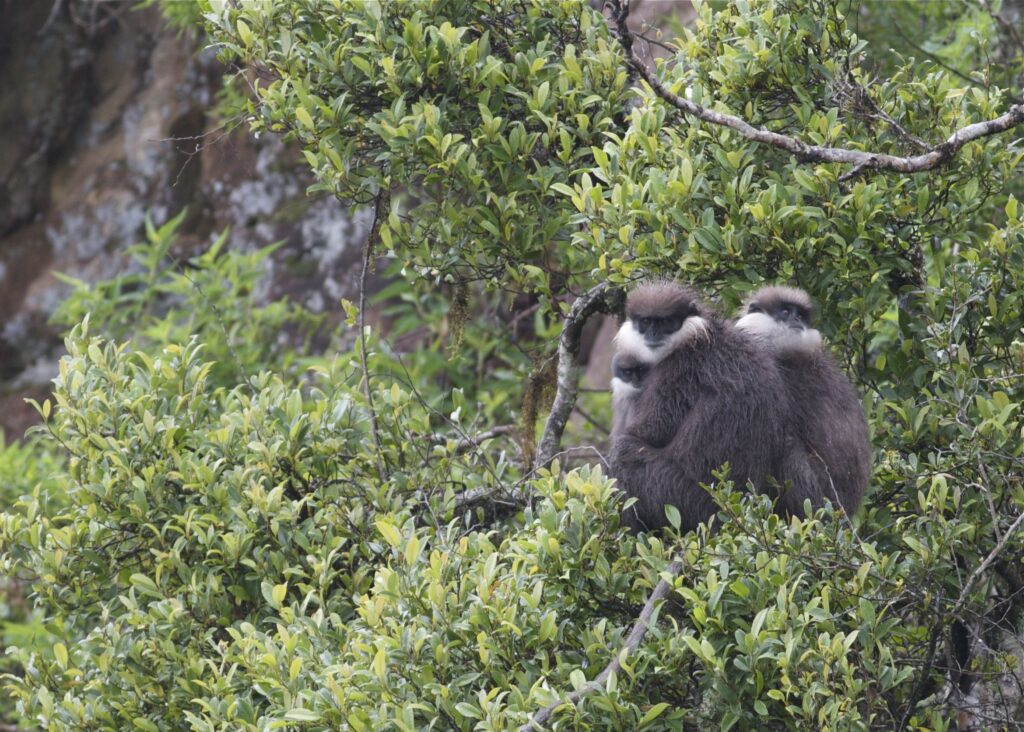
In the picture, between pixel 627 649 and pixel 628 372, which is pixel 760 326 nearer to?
pixel 628 372

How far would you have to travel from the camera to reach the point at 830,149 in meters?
3.61

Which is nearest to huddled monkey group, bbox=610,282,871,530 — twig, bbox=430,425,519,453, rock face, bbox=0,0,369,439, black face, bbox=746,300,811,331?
black face, bbox=746,300,811,331

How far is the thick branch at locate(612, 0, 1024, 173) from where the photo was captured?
3.48 meters

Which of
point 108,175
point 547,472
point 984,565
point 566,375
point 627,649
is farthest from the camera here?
point 108,175

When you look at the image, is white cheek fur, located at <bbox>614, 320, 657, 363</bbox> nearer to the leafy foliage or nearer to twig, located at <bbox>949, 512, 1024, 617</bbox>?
the leafy foliage

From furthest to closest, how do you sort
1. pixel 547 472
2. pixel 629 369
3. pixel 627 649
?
pixel 629 369 < pixel 547 472 < pixel 627 649

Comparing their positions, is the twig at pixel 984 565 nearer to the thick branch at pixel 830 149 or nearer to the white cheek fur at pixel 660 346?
the thick branch at pixel 830 149

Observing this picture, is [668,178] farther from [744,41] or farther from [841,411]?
[841,411]

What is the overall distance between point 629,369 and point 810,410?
0.64m

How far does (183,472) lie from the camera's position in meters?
4.07

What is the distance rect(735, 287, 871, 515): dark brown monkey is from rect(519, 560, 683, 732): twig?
2.52 feet

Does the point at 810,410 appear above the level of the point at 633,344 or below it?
below

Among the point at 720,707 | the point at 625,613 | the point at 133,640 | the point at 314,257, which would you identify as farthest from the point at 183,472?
the point at 314,257

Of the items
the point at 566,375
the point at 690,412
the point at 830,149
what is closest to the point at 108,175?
the point at 566,375
